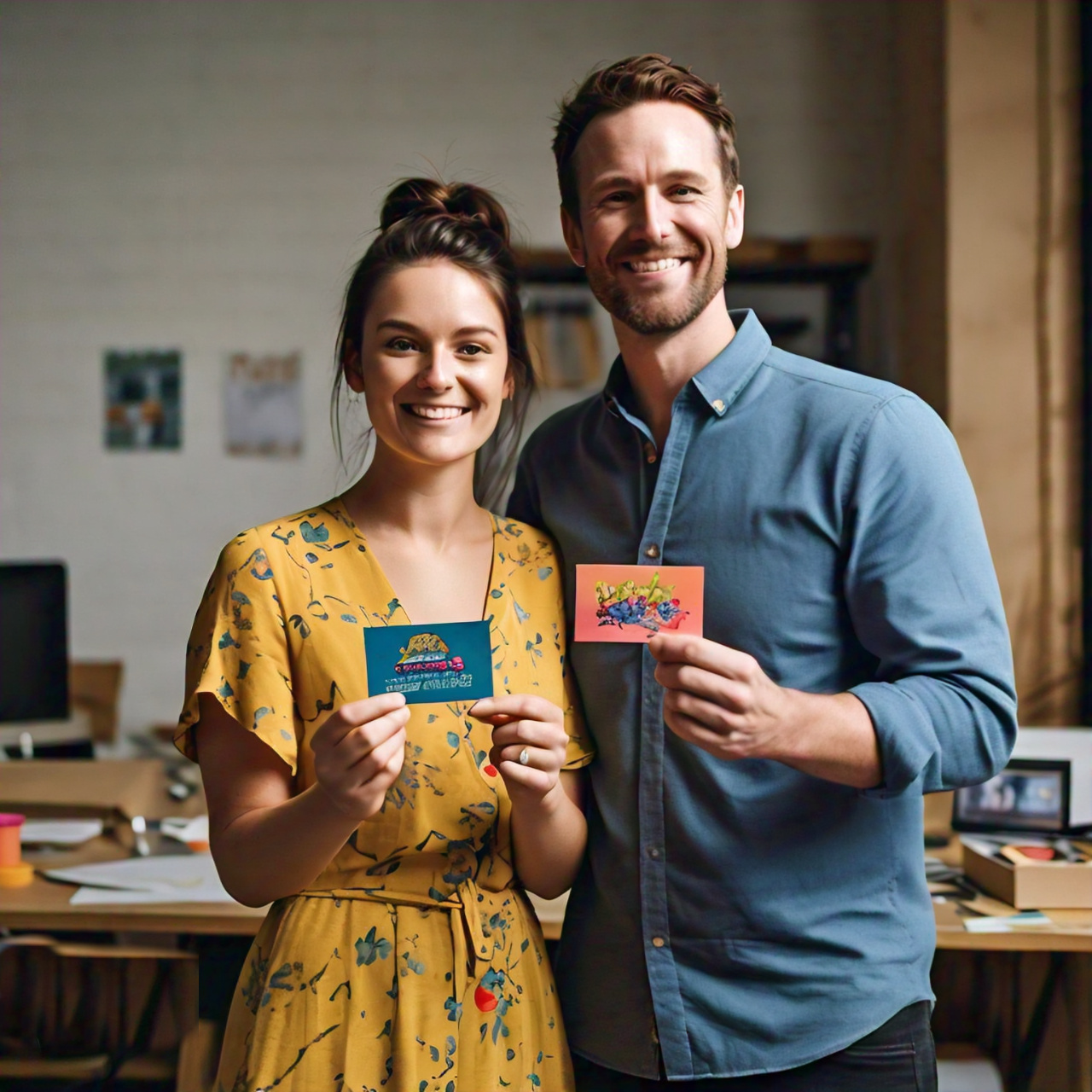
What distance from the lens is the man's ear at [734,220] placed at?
1614 millimetres

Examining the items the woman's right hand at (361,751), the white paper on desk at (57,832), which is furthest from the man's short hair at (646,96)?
the white paper on desk at (57,832)

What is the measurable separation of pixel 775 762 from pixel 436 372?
660mm

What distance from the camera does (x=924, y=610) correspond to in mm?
1381

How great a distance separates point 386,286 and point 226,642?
51 centimetres

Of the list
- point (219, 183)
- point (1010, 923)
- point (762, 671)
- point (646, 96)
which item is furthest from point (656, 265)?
point (219, 183)

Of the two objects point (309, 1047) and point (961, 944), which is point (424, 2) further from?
point (309, 1047)

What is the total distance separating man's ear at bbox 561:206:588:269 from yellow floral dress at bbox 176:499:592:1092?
538 mm

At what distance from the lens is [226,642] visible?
55.1 inches

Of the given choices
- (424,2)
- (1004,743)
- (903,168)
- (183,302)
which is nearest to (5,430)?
(183,302)

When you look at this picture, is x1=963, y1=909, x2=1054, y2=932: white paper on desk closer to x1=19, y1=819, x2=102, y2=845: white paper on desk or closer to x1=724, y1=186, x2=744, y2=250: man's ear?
x1=724, y1=186, x2=744, y2=250: man's ear

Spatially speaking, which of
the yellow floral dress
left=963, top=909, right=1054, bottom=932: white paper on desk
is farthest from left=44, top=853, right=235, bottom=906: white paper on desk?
left=963, top=909, right=1054, bottom=932: white paper on desk

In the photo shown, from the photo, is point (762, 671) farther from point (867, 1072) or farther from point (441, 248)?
point (441, 248)

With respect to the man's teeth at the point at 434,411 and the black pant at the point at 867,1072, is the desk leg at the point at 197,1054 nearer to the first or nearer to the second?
the black pant at the point at 867,1072

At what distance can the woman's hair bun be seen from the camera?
5.29 feet
